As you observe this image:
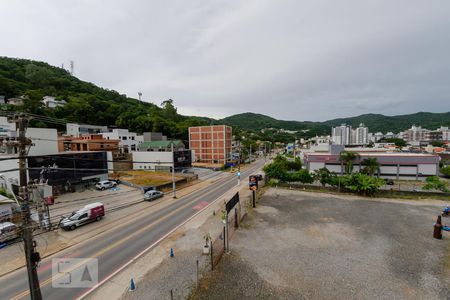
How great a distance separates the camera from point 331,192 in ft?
99.7

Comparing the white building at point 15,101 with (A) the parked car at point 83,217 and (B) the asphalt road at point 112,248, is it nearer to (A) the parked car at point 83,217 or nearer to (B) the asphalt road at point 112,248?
(A) the parked car at point 83,217

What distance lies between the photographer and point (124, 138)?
56.8 meters

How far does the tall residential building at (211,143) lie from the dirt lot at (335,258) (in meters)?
40.5

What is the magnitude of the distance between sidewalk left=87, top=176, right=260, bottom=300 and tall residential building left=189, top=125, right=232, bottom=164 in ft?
145

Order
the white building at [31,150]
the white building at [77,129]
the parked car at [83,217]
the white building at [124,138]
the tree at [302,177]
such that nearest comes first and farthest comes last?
the parked car at [83,217] → the white building at [31,150] → the tree at [302,177] → the white building at [124,138] → the white building at [77,129]

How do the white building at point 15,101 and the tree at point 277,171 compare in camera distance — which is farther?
the white building at point 15,101

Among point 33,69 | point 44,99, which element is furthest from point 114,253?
point 33,69

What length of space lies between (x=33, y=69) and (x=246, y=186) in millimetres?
103588

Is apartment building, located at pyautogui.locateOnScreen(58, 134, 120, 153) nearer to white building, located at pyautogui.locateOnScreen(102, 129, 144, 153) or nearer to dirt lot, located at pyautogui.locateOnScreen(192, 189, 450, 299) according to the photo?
white building, located at pyautogui.locateOnScreen(102, 129, 144, 153)

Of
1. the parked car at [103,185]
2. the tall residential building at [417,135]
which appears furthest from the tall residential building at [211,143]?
the tall residential building at [417,135]

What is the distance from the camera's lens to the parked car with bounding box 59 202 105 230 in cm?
1800

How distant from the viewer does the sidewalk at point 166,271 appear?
1038 cm

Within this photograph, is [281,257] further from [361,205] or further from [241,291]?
[361,205]

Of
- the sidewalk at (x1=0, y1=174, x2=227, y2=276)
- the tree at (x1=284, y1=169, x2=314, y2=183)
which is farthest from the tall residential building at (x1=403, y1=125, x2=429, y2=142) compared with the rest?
the sidewalk at (x1=0, y1=174, x2=227, y2=276)
